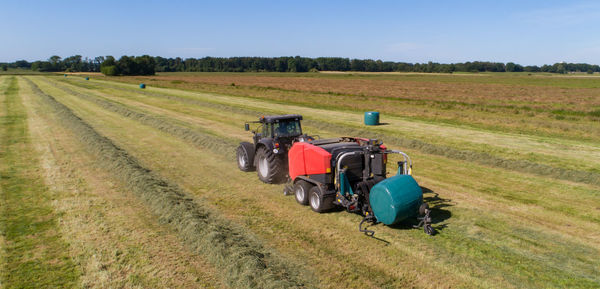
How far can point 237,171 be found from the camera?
13.1 metres

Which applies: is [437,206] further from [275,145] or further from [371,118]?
[371,118]

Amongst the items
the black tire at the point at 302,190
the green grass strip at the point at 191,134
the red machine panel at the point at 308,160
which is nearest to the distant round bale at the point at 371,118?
the green grass strip at the point at 191,134

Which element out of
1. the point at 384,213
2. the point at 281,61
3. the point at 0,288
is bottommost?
the point at 0,288

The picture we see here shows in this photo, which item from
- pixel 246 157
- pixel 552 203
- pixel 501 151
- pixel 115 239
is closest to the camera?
pixel 115 239

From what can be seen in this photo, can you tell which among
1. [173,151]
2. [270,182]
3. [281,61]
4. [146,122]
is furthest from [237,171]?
[281,61]

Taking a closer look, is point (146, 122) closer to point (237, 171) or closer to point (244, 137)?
point (244, 137)

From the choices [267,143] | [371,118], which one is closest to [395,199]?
[267,143]

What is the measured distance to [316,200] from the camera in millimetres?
8961

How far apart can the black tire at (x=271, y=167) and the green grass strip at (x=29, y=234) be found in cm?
540

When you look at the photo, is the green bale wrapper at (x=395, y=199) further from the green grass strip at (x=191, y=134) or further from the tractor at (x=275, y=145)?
the green grass strip at (x=191, y=134)

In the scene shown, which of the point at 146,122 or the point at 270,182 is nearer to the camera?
the point at 270,182

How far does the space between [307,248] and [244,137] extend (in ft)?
42.1

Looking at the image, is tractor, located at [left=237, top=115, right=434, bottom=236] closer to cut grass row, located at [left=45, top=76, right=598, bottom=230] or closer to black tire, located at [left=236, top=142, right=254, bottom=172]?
black tire, located at [left=236, top=142, right=254, bottom=172]

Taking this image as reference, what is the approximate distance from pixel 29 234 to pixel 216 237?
4.09 metres
